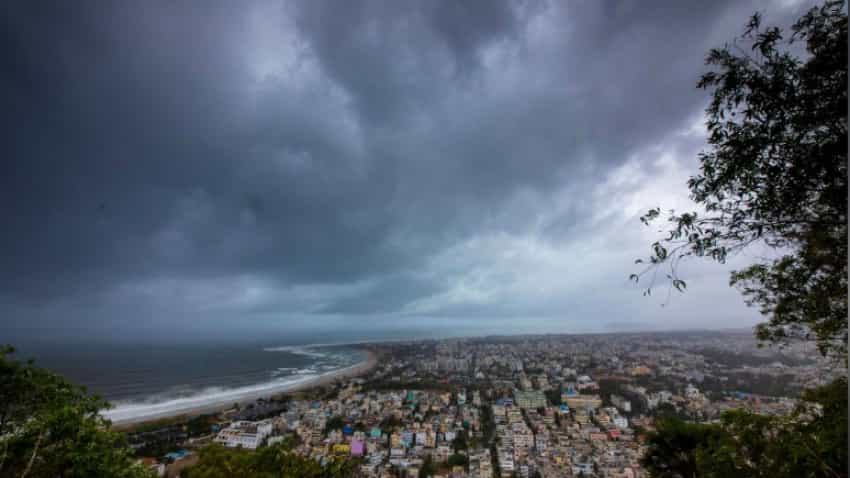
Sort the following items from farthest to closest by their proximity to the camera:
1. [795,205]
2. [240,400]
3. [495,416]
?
1. [240,400]
2. [495,416]
3. [795,205]

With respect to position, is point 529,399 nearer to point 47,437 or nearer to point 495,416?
point 495,416

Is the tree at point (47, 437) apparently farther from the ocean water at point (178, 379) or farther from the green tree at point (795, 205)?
the ocean water at point (178, 379)

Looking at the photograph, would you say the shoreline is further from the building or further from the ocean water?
the building

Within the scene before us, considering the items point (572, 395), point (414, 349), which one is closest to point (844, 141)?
point (572, 395)

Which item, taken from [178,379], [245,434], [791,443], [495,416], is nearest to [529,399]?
[495,416]

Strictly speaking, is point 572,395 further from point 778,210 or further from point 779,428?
point 778,210

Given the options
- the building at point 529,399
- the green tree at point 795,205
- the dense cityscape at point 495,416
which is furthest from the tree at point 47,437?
the building at point 529,399
